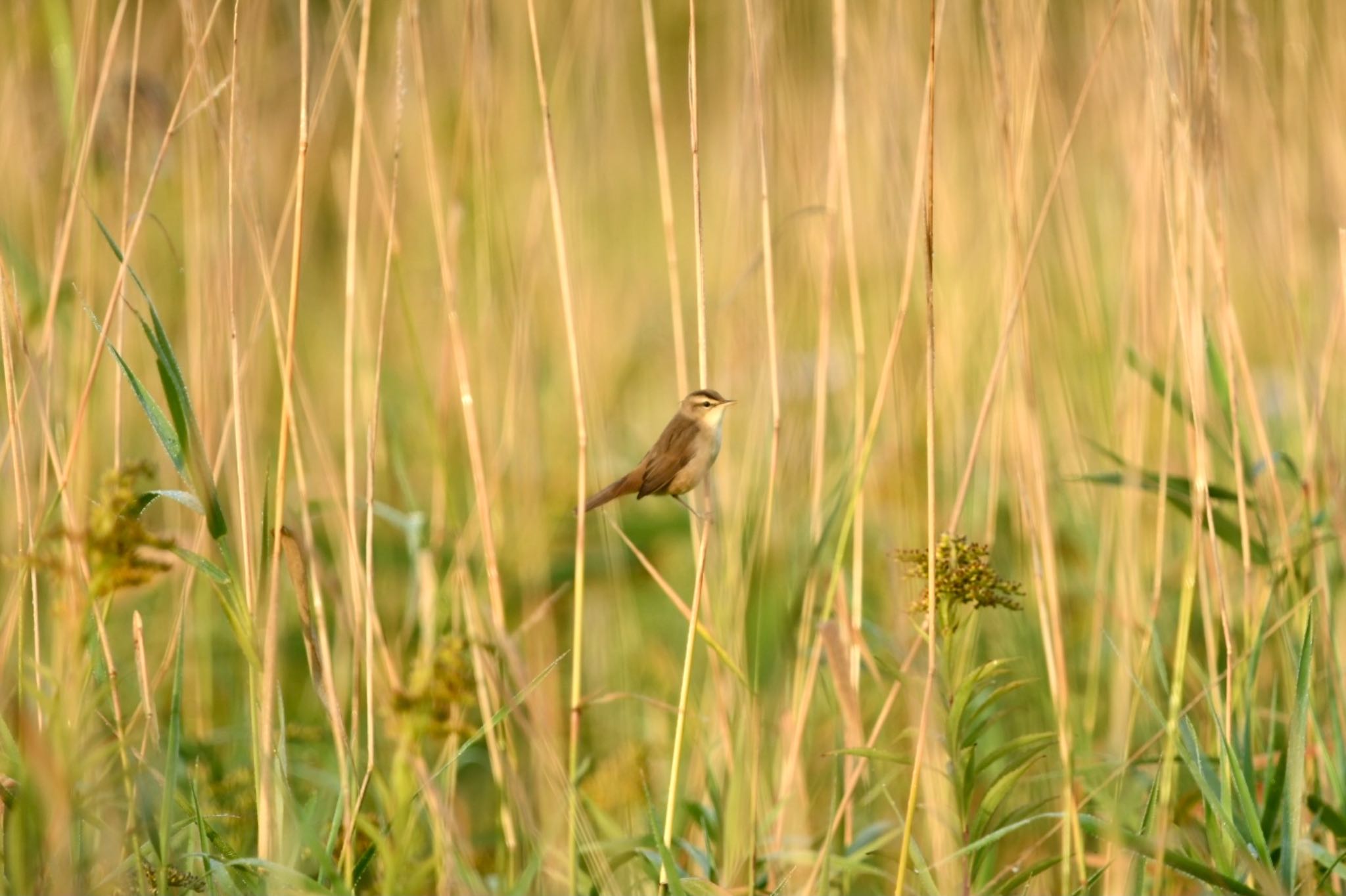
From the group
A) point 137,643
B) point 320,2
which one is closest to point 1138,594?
point 137,643

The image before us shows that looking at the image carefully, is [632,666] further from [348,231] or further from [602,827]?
[348,231]

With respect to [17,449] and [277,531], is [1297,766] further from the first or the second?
[17,449]

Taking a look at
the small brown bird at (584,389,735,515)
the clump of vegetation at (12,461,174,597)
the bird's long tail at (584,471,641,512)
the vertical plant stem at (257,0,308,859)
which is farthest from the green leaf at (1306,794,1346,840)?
the clump of vegetation at (12,461,174,597)

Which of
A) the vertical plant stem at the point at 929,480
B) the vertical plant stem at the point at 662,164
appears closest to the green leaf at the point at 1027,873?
the vertical plant stem at the point at 929,480

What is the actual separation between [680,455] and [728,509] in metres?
0.29

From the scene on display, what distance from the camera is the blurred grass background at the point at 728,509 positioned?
1.33 meters

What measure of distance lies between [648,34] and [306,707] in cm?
136

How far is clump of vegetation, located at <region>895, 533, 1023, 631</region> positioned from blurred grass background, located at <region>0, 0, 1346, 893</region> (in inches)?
0.6

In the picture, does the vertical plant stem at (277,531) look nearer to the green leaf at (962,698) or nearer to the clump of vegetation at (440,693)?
the clump of vegetation at (440,693)

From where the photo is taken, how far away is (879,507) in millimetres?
2797

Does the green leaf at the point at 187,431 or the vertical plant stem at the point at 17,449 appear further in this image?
the vertical plant stem at the point at 17,449

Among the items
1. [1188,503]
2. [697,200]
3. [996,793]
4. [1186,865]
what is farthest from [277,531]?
[1188,503]

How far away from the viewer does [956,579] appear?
132cm

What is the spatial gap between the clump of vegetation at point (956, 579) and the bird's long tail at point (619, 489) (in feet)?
2.09
